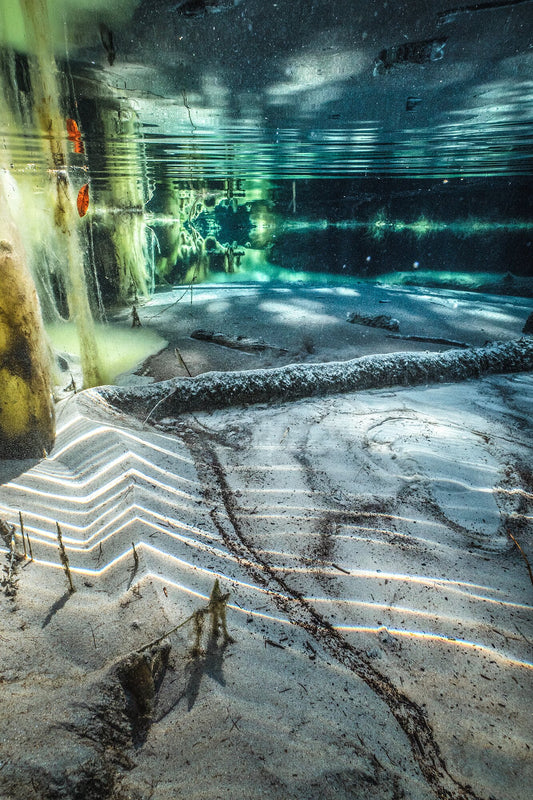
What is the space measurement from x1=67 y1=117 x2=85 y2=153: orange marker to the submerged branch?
339 inches

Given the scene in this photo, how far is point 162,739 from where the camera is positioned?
1.58 metres

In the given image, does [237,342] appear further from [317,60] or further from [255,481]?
[317,60]

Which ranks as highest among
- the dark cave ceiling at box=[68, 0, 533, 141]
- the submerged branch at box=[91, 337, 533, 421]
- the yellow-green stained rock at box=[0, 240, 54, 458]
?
the dark cave ceiling at box=[68, 0, 533, 141]

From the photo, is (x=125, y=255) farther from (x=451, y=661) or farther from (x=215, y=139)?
(x=451, y=661)

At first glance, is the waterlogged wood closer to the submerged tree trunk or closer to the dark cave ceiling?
the submerged tree trunk

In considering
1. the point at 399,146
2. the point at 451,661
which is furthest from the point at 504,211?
the point at 451,661

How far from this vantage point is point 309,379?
5766 millimetres

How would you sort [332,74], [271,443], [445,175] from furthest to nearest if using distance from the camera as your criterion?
[445,175] → [332,74] → [271,443]

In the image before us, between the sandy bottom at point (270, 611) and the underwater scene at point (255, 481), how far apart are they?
0.05 feet

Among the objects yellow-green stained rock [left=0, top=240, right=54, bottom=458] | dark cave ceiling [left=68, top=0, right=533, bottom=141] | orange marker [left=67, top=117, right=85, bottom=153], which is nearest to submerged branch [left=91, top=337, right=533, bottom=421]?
yellow-green stained rock [left=0, top=240, right=54, bottom=458]

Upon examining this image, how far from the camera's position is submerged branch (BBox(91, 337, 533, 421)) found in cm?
519

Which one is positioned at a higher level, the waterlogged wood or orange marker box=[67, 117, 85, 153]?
orange marker box=[67, 117, 85, 153]

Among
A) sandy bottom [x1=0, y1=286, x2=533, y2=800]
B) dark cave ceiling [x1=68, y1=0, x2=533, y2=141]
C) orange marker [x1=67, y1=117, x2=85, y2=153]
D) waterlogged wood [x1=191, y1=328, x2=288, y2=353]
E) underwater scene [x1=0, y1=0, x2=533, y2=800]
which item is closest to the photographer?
sandy bottom [x1=0, y1=286, x2=533, y2=800]

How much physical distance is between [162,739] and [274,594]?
3.56 ft
